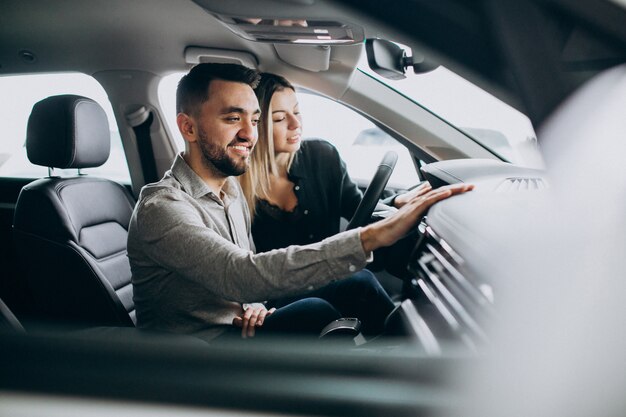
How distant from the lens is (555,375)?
0.60m

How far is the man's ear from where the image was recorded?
1.77 meters

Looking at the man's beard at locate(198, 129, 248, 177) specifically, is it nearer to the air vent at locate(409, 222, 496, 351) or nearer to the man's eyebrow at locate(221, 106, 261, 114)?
the man's eyebrow at locate(221, 106, 261, 114)

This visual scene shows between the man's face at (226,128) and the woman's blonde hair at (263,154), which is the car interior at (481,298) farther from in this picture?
the woman's blonde hair at (263,154)

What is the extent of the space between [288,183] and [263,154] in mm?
174

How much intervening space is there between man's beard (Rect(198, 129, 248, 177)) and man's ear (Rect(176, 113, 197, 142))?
28mm

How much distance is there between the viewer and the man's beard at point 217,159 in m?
1.74

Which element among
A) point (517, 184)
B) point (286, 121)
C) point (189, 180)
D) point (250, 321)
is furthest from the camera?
point (286, 121)

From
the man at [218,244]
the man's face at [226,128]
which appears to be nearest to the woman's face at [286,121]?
the man at [218,244]

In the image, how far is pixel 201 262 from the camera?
4.60ft

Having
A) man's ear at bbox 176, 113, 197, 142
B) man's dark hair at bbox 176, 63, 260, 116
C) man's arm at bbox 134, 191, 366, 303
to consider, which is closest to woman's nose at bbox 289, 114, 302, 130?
man's dark hair at bbox 176, 63, 260, 116

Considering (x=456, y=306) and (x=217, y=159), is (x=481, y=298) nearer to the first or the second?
(x=456, y=306)

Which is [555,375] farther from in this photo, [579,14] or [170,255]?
[170,255]

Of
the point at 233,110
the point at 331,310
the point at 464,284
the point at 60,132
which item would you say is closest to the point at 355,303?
the point at 331,310

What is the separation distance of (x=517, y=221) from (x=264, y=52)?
1.80 meters
